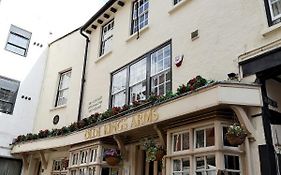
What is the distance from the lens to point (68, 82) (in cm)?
1450

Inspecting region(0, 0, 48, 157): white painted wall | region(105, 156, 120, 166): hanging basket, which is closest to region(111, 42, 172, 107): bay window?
region(105, 156, 120, 166): hanging basket

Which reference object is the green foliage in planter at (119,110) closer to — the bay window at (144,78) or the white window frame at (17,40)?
the bay window at (144,78)

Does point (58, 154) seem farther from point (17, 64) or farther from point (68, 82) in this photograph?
point (17, 64)

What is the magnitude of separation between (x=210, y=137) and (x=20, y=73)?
1170cm

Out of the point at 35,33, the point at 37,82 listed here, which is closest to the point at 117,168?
the point at 37,82

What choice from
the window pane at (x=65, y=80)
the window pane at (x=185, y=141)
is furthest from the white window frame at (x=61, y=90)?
the window pane at (x=185, y=141)

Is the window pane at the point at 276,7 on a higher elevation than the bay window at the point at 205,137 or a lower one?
higher

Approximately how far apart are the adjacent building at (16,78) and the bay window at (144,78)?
19.8 ft

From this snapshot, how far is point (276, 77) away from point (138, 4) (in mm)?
6619

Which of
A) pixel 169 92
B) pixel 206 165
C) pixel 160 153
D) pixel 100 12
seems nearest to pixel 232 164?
pixel 206 165

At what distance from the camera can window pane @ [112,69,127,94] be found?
10.8 metres

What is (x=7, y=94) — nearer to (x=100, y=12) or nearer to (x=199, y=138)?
(x=100, y=12)

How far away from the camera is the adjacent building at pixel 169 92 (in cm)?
585

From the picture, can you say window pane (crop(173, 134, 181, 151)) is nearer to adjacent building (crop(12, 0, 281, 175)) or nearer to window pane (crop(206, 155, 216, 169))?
adjacent building (crop(12, 0, 281, 175))
